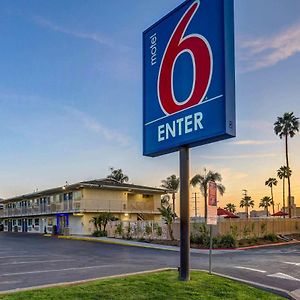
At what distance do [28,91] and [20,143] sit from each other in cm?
1083

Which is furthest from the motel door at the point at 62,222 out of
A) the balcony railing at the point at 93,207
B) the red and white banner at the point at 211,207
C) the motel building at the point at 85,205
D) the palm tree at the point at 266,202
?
the palm tree at the point at 266,202

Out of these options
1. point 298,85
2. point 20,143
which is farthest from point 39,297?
point 20,143

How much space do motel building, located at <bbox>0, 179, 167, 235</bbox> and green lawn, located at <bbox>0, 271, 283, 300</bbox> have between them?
107 feet

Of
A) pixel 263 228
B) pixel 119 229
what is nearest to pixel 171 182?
Answer: pixel 119 229

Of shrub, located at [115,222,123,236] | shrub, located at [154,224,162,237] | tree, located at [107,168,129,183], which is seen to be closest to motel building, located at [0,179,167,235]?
shrub, located at [115,222,123,236]

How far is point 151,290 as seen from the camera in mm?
8688

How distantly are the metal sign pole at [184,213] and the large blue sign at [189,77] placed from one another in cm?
38

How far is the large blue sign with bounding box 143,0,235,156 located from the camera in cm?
901

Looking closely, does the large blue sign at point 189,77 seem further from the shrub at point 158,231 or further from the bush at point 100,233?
the bush at point 100,233

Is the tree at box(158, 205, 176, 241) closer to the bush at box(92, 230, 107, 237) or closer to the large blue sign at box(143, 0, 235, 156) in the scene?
the bush at box(92, 230, 107, 237)

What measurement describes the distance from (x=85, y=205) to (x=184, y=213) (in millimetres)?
32985

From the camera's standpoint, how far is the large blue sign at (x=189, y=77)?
9.01 meters

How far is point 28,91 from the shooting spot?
2605 centimetres

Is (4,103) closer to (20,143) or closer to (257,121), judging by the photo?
(20,143)
